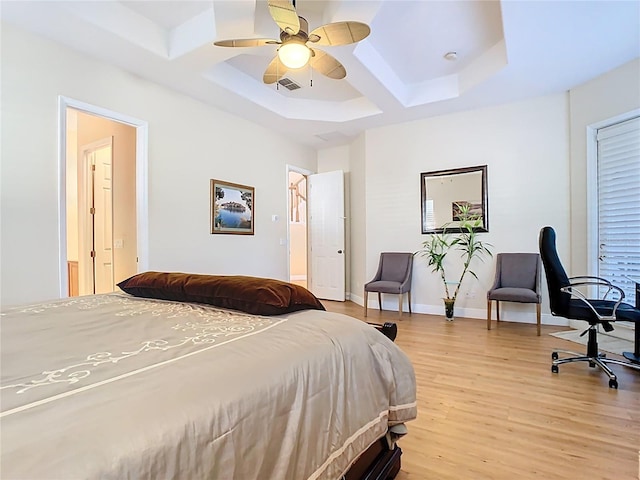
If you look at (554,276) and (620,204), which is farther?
(620,204)

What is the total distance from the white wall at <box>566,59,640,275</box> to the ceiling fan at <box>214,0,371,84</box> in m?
3.06

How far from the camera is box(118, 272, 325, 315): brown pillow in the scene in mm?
1434

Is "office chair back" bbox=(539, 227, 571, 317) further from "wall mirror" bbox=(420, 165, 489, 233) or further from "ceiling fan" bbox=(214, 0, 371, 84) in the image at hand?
"ceiling fan" bbox=(214, 0, 371, 84)

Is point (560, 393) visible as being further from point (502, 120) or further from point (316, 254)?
point (316, 254)

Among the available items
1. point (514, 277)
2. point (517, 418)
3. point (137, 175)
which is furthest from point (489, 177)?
point (137, 175)

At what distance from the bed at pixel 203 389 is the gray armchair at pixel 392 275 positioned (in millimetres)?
3346

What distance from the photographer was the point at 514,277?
4410mm

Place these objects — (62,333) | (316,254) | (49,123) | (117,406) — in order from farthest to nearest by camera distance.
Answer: (316,254) < (49,123) < (62,333) < (117,406)

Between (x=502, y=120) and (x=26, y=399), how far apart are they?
537cm

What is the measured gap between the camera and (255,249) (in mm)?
5195

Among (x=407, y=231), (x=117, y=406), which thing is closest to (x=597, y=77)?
(x=407, y=231)

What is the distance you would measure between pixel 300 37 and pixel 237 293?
6.62 ft

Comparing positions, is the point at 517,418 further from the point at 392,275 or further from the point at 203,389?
the point at 392,275

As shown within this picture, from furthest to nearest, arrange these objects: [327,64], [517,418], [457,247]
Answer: [457,247] → [327,64] → [517,418]
